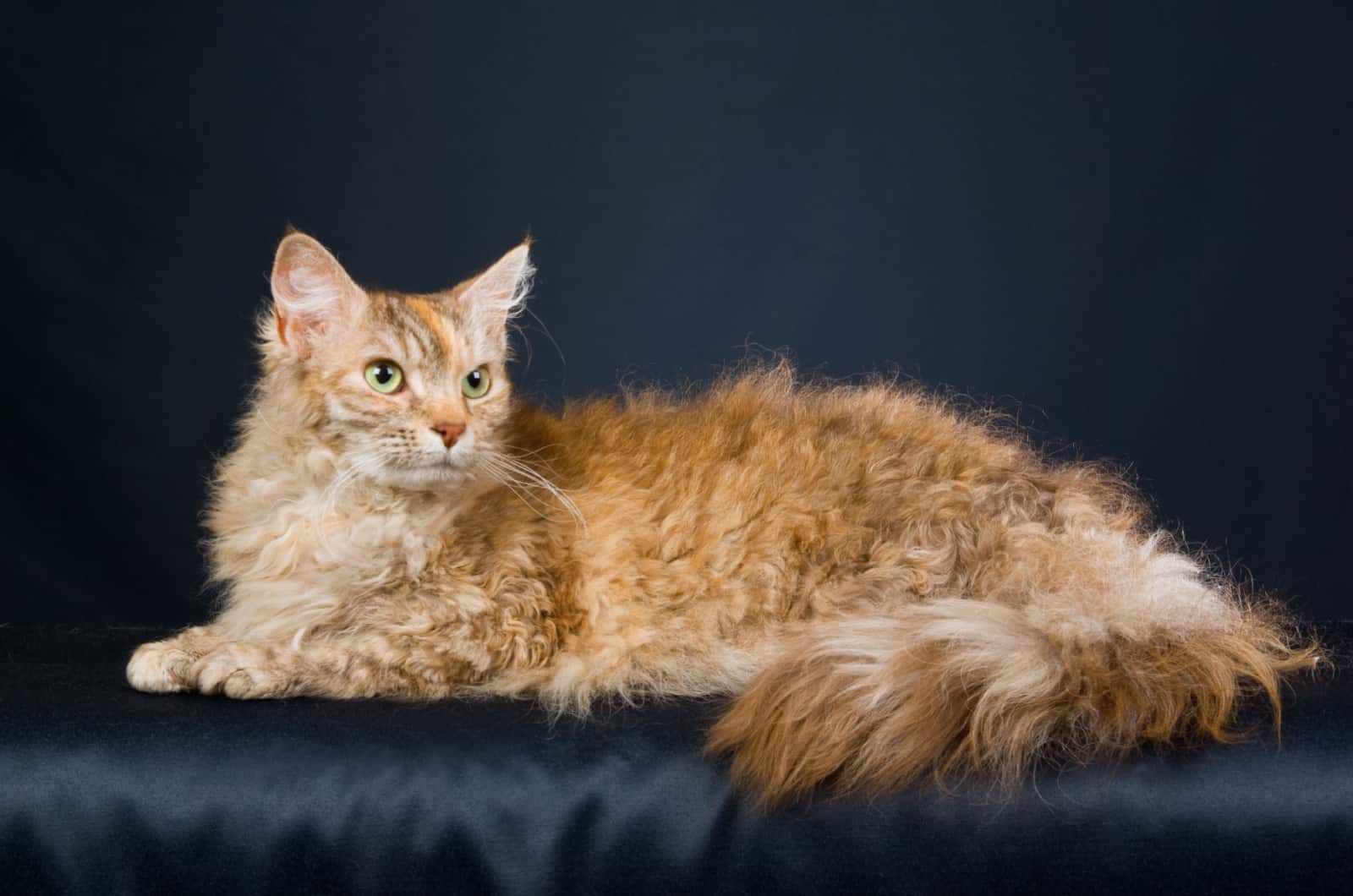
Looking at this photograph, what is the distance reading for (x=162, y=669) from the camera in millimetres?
2541

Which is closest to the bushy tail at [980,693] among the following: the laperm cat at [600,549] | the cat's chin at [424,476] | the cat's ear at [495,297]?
the laperm cat at [600,549]

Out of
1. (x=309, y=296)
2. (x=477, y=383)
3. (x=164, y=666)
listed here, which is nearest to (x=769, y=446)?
(x=477, y=383)

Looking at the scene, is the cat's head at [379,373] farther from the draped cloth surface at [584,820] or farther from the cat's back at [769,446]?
the draped cloth surface at [584,820]

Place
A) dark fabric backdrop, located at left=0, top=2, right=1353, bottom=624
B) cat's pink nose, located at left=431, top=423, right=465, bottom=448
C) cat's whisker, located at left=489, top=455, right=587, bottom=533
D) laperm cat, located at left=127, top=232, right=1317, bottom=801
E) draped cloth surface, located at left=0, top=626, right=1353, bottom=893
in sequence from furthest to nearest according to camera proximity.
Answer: dark fabric backdrop, located at left=0, top=2, right=1353, bottom=624, cat's whisker, located at left=489, top=455, right=587, bottom=533, cat's pink nose, located at left=431, top=423, right=465, bottom=448, laperm cat, located at left=127, top=232, right=1317, bottom=801, draped cloth surface, located at left=0, top=626, right=1353, bottom=893

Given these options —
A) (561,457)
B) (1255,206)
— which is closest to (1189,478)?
(1255,206)

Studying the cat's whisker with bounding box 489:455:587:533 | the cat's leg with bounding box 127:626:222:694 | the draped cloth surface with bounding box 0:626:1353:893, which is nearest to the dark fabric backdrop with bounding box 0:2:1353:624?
the cat's whisker with bounding box 489:455:587:533

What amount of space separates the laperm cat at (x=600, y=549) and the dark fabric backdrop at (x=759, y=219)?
1.09 m

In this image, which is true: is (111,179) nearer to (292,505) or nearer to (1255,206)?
(292,505)

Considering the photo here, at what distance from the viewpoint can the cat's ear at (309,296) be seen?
8.60ft

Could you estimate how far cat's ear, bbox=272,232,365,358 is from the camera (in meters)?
2.62

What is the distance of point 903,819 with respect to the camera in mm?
2168

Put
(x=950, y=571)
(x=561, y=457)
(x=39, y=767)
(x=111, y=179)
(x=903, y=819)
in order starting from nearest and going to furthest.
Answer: (x=903, y=819)
(x=39, y=767)
(x=950, y=571)
(x=561, y=457)
(x=111, y=179)

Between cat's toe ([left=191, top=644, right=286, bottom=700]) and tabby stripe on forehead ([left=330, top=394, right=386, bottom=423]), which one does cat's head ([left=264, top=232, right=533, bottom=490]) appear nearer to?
tabby stripe on forehead ([left=330, top=394, right=386, bottom=423])

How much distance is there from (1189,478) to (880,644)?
6.60ft
